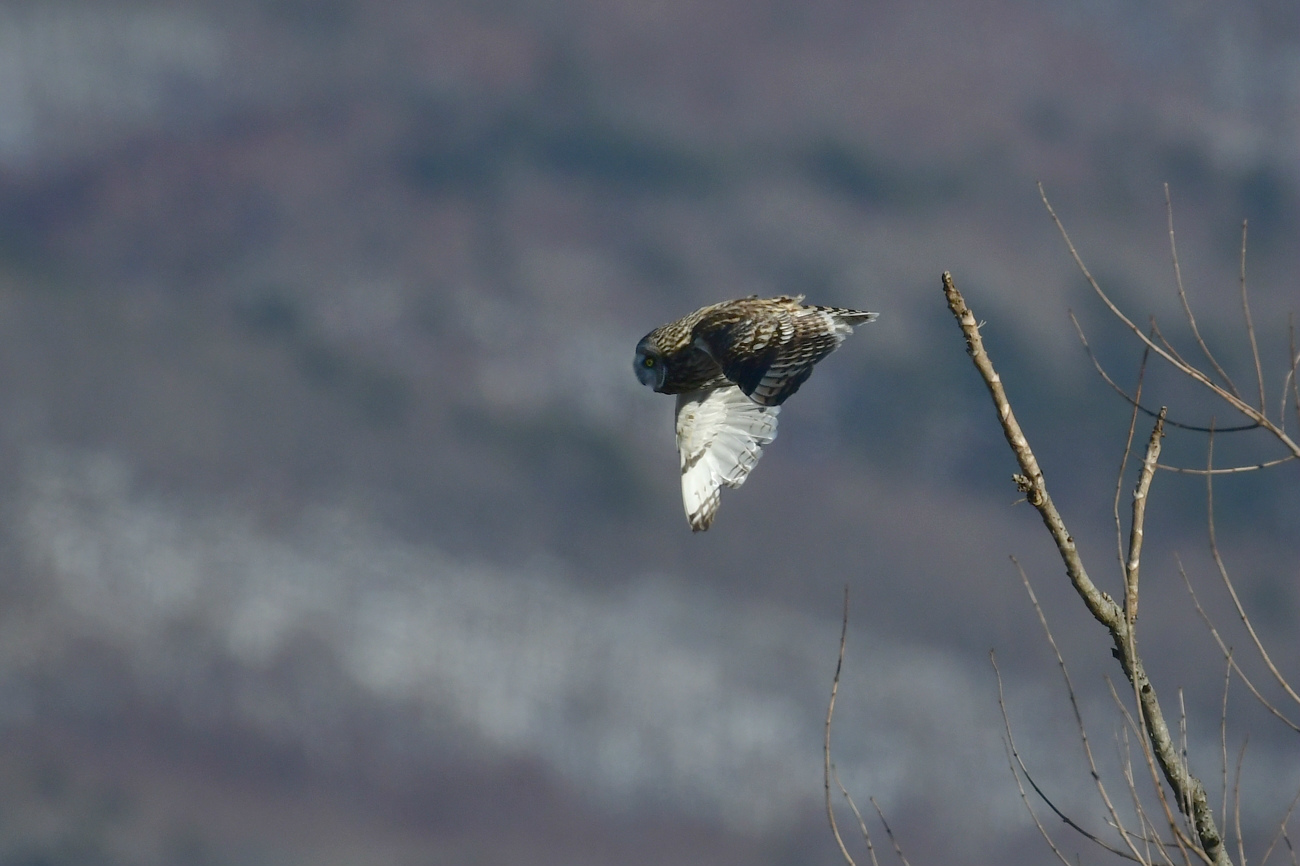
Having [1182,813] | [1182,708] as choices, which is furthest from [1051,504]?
[1182,813]

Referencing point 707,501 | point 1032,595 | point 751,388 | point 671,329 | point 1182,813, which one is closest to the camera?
point 1032,595

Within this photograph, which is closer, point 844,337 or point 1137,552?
point 1137,552

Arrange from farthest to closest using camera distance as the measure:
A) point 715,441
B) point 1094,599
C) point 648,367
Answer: point 648,367 → point 715,441 → point 1094,599

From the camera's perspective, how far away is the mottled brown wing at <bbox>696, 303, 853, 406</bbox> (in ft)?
47.5

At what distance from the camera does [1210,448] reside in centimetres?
825

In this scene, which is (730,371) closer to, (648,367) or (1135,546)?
(648,367)

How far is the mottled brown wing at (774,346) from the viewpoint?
1449 centimetres

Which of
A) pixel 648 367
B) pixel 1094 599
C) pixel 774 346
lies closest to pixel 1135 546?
pixel 1094 599

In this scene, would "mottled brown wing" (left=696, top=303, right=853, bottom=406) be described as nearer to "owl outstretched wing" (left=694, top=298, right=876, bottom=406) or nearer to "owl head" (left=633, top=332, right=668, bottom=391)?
"owl outstretched wing" (left=694, top=298, right=876, bottom=406)

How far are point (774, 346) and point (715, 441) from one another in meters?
2.01

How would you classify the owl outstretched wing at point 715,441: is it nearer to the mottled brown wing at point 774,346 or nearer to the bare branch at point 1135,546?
the mottled brown wing at point 774,346

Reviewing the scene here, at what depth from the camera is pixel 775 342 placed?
1470 centimetres

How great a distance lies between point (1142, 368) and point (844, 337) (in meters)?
6.77

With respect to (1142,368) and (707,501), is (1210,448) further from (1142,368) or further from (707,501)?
(707,501)
